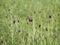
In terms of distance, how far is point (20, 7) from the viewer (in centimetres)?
693

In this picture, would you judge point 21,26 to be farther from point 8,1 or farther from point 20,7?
point 8,1

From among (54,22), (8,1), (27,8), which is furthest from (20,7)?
(54,22)

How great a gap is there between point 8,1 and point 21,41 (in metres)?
3.49

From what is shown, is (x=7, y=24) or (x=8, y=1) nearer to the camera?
(x=7, y=24)

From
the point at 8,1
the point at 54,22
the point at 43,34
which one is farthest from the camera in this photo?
the point at 8,1

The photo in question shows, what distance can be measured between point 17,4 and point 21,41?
10.3 ft

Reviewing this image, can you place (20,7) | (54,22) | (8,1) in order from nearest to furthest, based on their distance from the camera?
(54,22) → (20,7) → (8,1)

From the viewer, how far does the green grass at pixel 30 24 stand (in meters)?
4.12

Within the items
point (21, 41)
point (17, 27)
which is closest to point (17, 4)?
point (17, 27)

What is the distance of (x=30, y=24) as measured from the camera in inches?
201

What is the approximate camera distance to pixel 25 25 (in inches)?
200

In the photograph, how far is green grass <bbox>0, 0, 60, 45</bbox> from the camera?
13.5ft

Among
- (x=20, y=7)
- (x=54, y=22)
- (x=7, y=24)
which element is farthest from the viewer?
(x=20, y=7)

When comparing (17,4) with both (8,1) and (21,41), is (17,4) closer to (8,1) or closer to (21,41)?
(8,1)
